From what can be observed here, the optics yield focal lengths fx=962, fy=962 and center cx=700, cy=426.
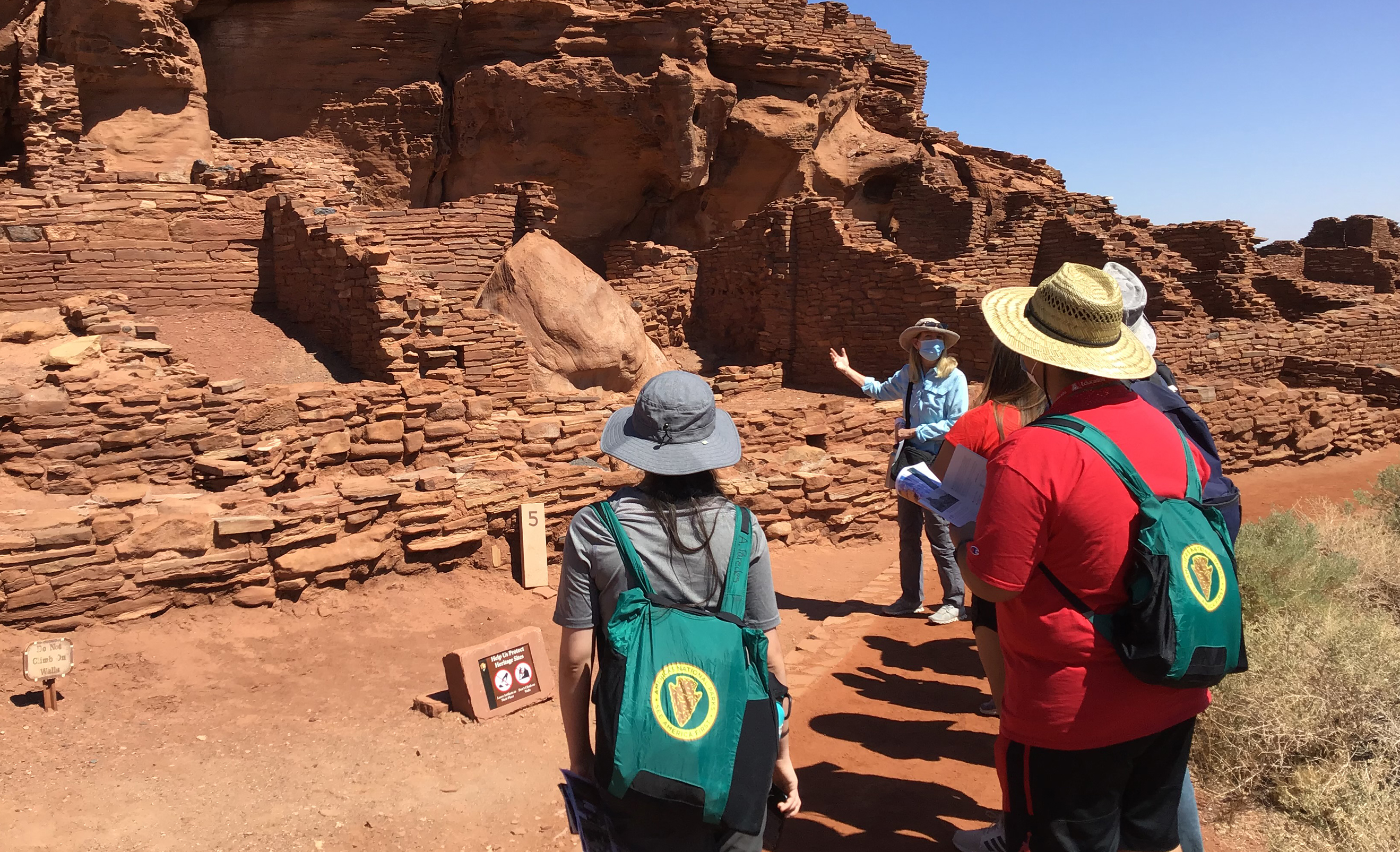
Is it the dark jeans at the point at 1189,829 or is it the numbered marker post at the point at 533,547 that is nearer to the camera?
the dark jeans at the point at 1189,829

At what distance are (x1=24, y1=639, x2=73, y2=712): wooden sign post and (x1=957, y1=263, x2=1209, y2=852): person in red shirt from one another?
13.6 ft

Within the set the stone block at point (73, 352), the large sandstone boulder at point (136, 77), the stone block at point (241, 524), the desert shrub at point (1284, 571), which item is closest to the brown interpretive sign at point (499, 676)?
the stone block at point (241, 524)

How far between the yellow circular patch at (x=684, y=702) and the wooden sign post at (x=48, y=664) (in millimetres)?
3594

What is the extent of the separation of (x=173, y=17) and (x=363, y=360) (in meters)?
8.76

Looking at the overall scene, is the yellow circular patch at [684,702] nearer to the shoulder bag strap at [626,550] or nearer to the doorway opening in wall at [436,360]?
the shoulder bag strap at [626,550]

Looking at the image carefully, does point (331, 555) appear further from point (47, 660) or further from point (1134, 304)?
point (1134, 304)

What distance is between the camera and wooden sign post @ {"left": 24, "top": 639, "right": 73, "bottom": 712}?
4336 mm

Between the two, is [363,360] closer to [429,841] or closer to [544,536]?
[544,536]

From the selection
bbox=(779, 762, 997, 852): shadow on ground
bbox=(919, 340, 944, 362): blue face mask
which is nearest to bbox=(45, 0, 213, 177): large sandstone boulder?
bbox=(919, 340, 944, 362): blue face mask

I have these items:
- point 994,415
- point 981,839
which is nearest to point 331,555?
point 981,839

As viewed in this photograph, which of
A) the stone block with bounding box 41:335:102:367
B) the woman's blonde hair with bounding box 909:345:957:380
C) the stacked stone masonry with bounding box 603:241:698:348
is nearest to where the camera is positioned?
the woman's blonde hair with bounding box 909:345:957:380

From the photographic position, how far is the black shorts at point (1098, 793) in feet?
7.98

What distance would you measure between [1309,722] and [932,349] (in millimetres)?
2678

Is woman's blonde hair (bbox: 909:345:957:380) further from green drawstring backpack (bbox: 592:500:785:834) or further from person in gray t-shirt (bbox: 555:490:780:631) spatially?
green drawstring backpack (bbox: 592:500:785:834)
